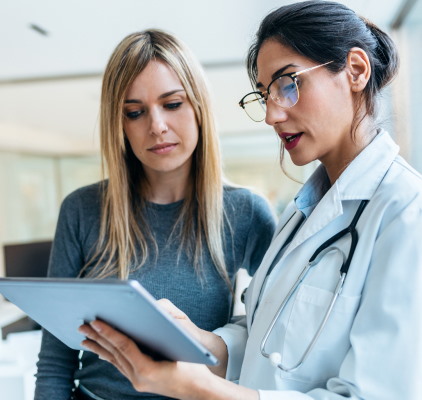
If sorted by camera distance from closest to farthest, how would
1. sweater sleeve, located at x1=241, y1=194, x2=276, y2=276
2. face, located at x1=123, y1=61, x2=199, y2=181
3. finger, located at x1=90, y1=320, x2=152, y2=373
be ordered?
1. finger, located at x1=90, y1=320, x2=152, y2=373
2. face, located at x1=123, y1=61, x2=199, y2=181
3. sweater sleeve, located at x1=241, y1=194, x2=276, y2=276

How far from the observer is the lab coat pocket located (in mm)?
760

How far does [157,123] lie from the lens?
1.15 metres

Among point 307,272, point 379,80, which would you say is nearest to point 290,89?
point 379,80

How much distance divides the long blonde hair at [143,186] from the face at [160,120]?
0.02 m

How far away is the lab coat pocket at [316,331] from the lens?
760 mm

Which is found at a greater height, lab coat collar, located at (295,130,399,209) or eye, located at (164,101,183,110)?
eye, located at (164,101,183,110)

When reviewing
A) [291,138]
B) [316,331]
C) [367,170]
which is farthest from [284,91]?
[316,331]

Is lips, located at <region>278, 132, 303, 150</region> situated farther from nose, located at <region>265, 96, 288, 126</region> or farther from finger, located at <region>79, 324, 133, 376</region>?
finger, located at <region>79, 324, 133, 376</region>

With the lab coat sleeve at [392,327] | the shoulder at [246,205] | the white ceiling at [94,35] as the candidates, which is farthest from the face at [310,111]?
the white ceiling at [94,35]

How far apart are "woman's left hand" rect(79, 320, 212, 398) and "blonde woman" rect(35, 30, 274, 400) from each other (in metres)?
0.41

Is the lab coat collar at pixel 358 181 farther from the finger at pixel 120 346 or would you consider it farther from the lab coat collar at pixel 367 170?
the finger at pixel 120 346

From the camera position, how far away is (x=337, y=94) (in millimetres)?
876

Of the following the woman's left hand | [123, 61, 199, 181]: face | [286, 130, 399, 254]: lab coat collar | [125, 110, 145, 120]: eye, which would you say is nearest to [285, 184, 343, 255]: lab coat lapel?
[286, 130, 399, 254]: lab coat collar

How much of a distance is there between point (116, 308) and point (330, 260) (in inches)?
15.6
